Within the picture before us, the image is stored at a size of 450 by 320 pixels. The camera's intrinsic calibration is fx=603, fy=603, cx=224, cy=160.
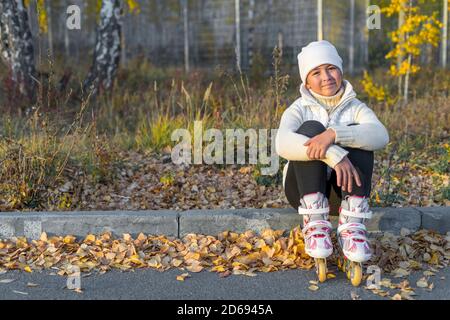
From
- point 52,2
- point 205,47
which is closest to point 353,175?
point 205,47

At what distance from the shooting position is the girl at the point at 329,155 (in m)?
3.17

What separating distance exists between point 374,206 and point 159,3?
14.9 m

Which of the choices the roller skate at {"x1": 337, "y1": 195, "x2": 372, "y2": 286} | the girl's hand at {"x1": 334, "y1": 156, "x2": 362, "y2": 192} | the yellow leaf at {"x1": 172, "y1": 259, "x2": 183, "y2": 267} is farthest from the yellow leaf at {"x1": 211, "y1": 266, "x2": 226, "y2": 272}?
the girl's hand at {"x1": 334, "y1": 156, "x2": 362, "y2": 192}

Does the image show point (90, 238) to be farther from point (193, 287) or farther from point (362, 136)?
point (362, 136)

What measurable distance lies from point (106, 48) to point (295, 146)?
5567 mm

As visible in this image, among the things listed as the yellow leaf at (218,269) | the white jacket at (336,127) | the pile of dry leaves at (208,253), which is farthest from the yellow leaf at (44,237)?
the white jacket at (336,127)

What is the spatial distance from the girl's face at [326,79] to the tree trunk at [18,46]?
194 inches

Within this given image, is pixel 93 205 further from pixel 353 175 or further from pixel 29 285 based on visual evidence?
pixel 353 175

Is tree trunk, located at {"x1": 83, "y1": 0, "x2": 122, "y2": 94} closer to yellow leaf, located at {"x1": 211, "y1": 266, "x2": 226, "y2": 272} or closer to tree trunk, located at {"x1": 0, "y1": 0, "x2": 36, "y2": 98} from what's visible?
tree trunk, located at {"x1": 0, "y1": 0, "x2": 36, "y2": 98}

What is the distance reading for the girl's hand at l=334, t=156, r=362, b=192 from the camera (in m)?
3.16

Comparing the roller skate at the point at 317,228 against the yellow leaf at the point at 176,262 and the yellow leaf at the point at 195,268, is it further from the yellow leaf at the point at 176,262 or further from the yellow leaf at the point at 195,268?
the yellow leaf at the point at 176,262

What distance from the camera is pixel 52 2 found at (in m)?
16.6

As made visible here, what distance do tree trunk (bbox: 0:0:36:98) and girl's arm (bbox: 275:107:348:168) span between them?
16.0 ft

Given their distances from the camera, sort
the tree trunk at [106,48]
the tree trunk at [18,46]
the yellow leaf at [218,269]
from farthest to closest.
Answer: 1. the tree trunk at [106,48]
2. the tree trunk at [18,46]
3. the yellow leaf at [218,269]
